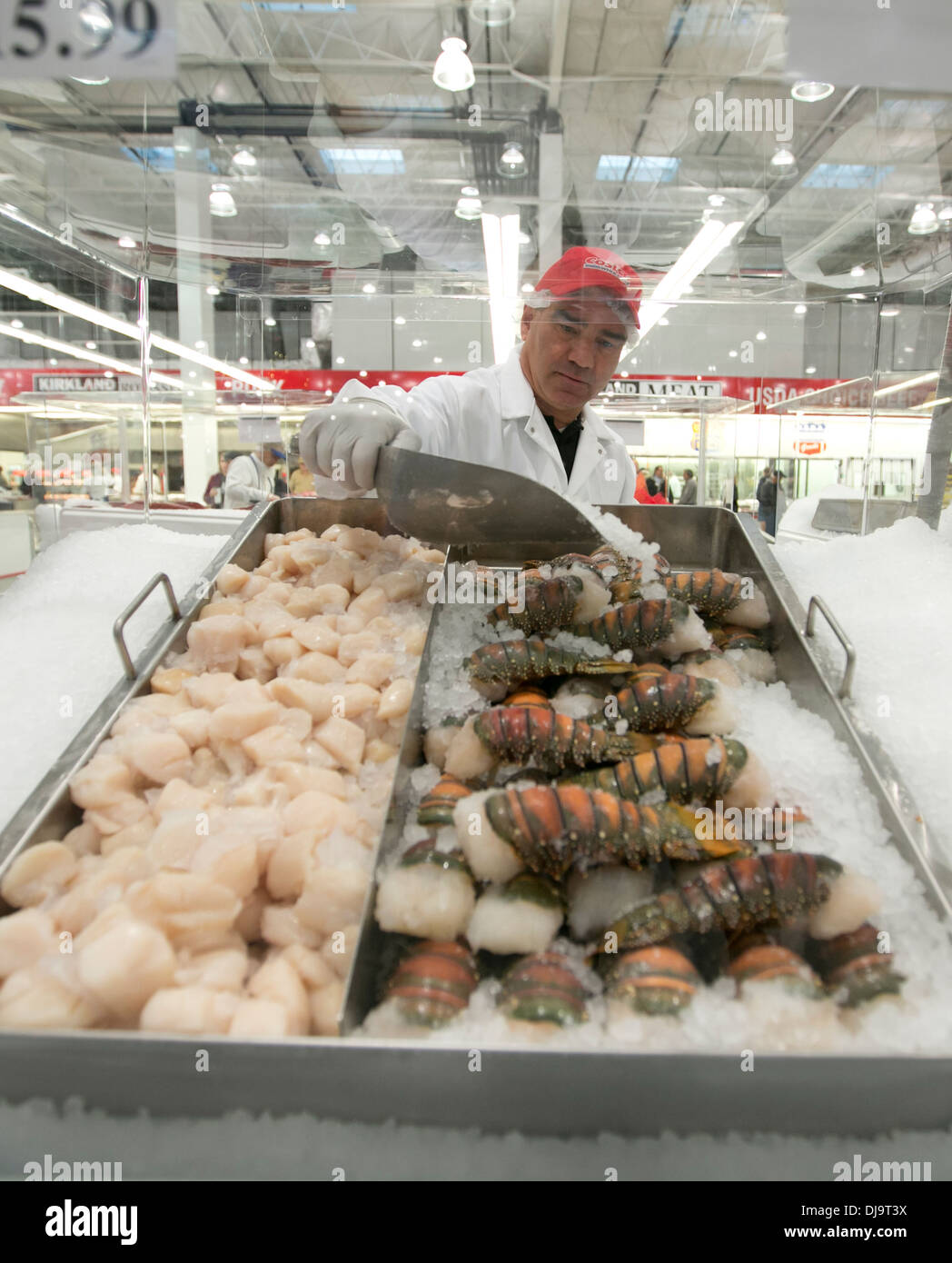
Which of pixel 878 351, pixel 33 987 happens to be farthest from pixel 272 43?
pixel 33 987

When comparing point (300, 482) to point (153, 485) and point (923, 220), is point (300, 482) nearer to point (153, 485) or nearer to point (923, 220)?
point (153, 485)

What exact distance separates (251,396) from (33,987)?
7.87 meters

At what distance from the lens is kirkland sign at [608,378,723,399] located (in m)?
5.21

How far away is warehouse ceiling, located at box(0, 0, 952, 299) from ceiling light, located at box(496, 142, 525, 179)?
50 mm

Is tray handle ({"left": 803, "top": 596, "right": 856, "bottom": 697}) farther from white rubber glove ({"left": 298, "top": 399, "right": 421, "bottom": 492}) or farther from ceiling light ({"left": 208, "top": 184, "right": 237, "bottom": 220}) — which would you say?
ceiling light ({"left": 208, "top": 184, "right": 237, "bottom": 220})

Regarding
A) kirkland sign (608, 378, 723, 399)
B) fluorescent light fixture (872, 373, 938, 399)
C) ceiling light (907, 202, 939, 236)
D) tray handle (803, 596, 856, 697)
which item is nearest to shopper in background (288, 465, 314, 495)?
kirkland sign (608, 378, 723, 399)

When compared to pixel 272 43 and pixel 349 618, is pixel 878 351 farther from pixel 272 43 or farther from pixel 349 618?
pixel 272 43

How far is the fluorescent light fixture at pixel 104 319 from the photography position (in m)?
3.22

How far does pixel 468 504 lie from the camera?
164cm

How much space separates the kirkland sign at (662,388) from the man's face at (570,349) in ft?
8.27

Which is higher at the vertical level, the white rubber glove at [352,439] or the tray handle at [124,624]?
the white rubber glove at [352,439]

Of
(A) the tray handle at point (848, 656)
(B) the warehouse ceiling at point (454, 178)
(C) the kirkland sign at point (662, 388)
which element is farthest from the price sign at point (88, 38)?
(C) the kirkland sign at point (662, 388)

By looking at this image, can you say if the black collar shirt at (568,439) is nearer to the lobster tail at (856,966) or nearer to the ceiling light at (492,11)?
the lobster tail at (856,966)

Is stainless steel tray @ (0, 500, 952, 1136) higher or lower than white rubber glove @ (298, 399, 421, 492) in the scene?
lower
